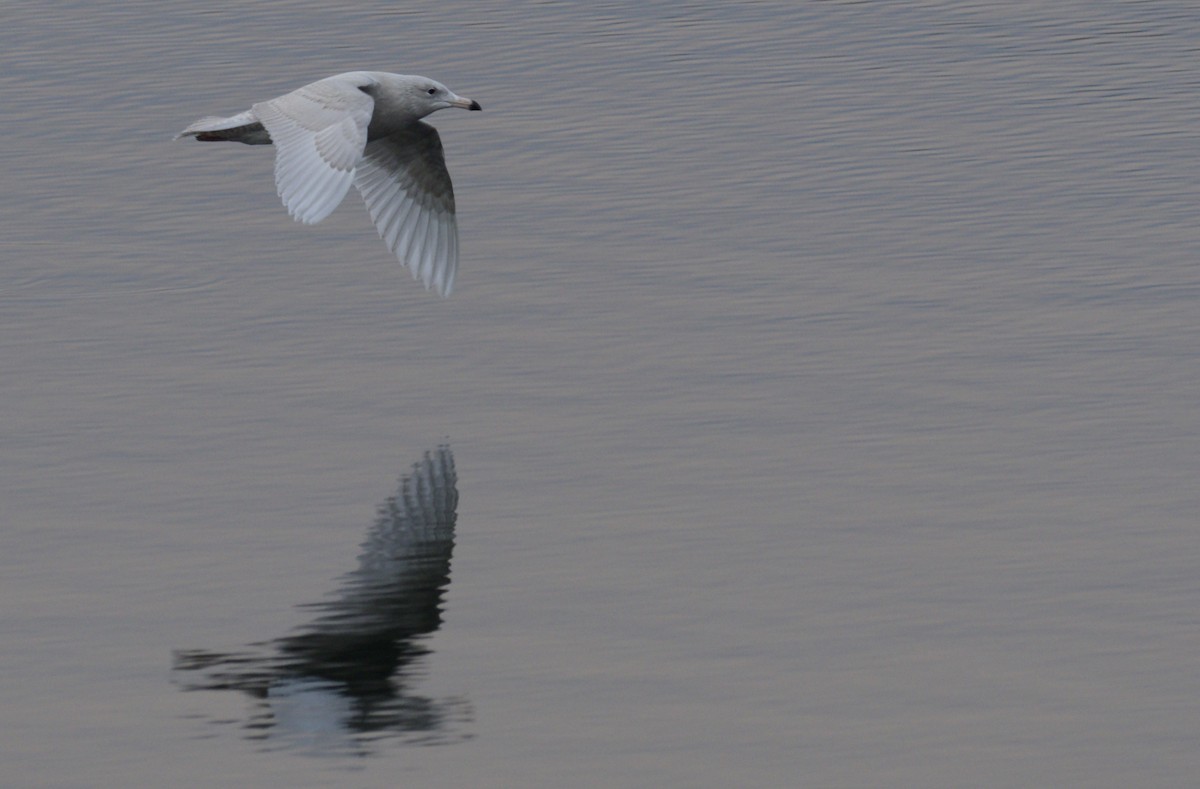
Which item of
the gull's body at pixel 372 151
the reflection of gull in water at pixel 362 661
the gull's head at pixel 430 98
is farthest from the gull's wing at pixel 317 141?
the reflection of gull in water at pixel 362 661

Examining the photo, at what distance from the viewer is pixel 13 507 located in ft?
61.6

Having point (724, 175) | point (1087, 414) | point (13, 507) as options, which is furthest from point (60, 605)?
point (724, 175)

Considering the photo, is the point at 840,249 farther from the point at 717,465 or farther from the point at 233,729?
the point at 233,729

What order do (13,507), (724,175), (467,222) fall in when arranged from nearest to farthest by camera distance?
(13,507), (467,222), (724,175)

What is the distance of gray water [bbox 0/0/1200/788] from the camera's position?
14.7 m

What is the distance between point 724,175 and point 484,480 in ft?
36.6

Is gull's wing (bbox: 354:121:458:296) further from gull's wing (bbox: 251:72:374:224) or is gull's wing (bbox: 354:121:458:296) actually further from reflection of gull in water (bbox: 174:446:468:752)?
reflection of gull in water (bbox: 174:446:468:752)

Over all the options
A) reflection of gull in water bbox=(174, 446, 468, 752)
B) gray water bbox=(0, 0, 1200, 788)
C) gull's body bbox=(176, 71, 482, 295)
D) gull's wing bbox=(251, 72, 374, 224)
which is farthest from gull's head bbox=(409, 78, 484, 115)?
reflection of gull in water bbox=(174, 446, 468, 752)

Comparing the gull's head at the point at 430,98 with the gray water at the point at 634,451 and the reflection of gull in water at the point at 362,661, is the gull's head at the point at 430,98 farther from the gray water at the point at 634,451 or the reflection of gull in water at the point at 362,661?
the reflection of gull in water at the point at 362,661

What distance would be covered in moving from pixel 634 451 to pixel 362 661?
4377 mm

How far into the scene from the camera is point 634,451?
1961 cm

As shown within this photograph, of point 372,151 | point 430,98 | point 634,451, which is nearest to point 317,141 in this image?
point 430,98

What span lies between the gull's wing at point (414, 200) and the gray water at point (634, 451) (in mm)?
612

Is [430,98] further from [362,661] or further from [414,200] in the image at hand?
[362,661]
